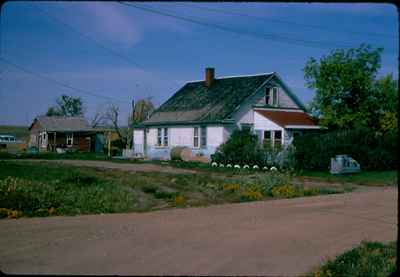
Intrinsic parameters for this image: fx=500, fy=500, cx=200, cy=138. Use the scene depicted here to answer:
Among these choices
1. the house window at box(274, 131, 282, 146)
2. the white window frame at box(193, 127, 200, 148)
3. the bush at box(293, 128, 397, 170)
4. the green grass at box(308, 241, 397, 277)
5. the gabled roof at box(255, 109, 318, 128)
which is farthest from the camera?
the white window frame at box(193, 127, 200, 148)

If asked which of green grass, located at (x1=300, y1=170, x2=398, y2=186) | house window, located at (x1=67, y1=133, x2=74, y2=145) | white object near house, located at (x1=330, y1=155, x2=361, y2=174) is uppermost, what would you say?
house window, located at (x1=67, y1=133, x2=74, y2=145)

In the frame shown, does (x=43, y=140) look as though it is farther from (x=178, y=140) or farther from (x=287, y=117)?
(x=287, y=117)

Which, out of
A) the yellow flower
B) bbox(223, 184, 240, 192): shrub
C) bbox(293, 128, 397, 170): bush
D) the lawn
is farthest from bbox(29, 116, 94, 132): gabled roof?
the yellow flower

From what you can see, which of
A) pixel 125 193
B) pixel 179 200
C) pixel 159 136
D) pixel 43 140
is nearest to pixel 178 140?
pixel 159 136

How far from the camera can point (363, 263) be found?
628cm

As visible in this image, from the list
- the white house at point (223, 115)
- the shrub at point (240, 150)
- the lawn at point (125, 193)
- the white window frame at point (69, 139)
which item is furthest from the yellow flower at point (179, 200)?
the white window frame at point (69, 139)

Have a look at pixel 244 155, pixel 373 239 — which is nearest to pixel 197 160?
pixel 244 155

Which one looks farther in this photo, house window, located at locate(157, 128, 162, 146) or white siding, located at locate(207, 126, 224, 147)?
house window, located at locate(157, 128, 162, 146)

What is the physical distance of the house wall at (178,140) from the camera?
103ft

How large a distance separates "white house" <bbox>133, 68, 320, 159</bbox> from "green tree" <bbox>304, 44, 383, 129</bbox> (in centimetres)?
1378

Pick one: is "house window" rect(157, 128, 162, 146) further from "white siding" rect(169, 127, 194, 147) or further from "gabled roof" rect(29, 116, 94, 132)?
"gabled roof" rect(29, 116, 94, 132)

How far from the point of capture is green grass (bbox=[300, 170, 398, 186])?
19547 mm

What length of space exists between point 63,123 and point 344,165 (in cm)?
3255

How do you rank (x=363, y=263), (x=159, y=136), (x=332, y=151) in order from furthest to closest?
(x=159, y=136), (x=332, y=151), (x=363, y=263)
